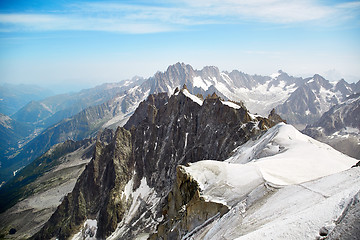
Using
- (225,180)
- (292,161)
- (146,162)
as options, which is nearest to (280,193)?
(225,180)

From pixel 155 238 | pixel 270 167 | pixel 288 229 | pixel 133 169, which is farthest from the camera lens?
pixel 133 169

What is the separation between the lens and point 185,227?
40469 millimetres

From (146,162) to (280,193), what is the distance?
118 meters

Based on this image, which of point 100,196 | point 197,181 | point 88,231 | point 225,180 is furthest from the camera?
point 100,196

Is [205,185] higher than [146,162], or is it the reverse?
[205,185]

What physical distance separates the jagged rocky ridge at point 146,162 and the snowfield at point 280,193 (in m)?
47.6

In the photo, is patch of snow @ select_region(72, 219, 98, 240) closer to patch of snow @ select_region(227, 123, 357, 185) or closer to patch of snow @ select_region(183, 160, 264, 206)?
patch of snow @ select_region(227, 123, 357, 185)

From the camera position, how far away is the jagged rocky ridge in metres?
103

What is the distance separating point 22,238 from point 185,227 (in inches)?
6520

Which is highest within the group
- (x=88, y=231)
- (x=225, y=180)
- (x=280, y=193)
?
(x=280, y=193)

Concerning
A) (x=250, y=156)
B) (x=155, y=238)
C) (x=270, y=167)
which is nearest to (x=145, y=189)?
(x=155, y=238)

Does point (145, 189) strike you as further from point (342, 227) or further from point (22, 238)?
point (342, 227)

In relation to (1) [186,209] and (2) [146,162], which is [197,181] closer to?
(1) [186,209]

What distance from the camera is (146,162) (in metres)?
139
